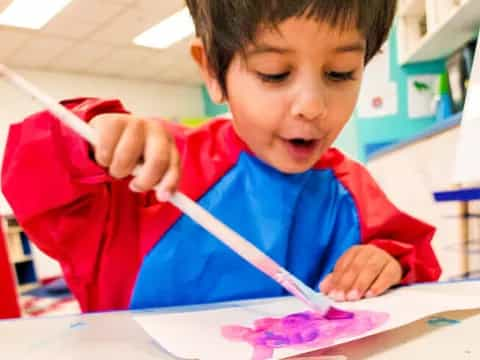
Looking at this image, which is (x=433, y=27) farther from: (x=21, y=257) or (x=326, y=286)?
(x=21, y=257)

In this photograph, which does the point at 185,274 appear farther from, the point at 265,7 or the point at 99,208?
the point at 265,7

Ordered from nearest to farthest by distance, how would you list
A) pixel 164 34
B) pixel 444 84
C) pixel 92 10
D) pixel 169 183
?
pixel 169 183 < pixel 444 84 < pixel 92 10 < pixel 164 34

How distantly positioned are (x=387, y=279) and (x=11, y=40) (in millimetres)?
3013

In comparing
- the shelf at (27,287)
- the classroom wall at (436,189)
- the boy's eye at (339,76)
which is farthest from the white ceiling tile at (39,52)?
the boy's eye at (339,76)

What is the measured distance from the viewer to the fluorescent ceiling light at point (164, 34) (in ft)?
9.87

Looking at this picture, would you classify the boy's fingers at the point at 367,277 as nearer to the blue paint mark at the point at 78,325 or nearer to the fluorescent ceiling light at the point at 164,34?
the blue paint mark at the point at 78,325

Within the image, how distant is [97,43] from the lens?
10.1 ft

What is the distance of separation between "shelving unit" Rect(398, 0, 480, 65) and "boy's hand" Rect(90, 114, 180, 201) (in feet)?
2.31

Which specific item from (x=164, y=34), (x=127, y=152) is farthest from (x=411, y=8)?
(x=164, y=34)

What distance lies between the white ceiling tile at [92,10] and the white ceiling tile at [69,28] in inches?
1.7

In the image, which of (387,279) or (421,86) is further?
(421,86)

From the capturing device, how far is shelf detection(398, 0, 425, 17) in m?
1.30

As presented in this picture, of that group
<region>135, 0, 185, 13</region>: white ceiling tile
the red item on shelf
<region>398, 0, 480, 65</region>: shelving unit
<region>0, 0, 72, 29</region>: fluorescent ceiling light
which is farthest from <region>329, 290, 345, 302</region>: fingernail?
<region>135, 0, 185, 13</region>: white ceiling tile

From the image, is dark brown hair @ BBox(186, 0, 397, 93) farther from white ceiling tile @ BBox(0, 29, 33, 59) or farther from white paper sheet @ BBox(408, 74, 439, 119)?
white ceiling tile @ BBox(0, 29, 33, 59)
